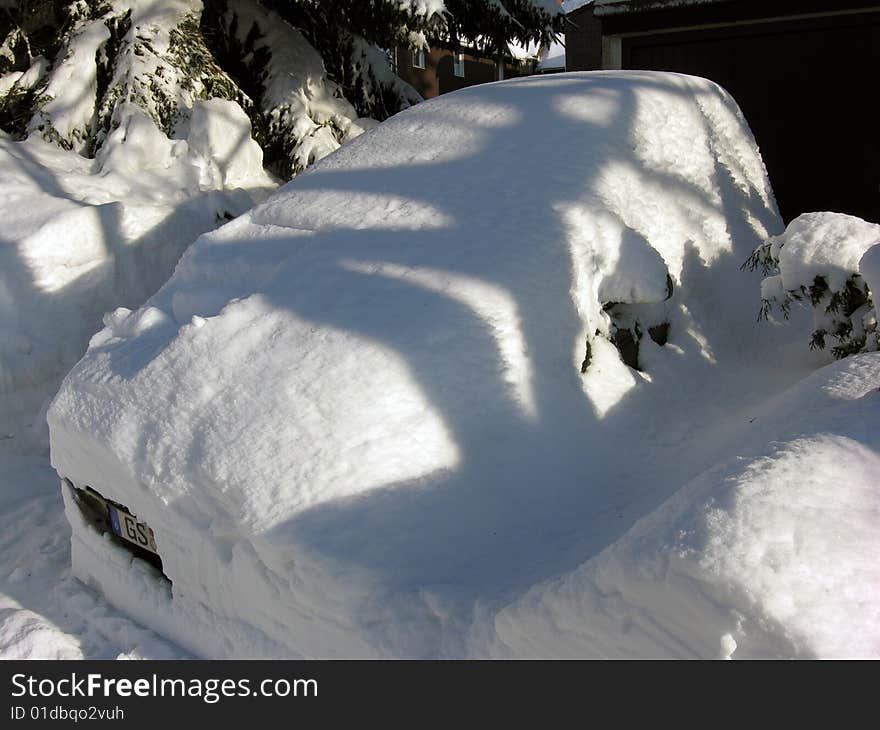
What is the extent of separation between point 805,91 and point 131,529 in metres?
6.31

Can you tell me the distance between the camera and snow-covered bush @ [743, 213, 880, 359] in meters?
3.24

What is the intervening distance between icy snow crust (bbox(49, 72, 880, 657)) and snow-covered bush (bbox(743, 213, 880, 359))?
0.28 m

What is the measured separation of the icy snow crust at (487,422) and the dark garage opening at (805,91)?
3.46 meters

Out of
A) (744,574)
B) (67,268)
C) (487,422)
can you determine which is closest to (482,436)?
(487,422)

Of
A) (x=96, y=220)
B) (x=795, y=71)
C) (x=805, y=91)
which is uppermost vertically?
(x=795, y=71)

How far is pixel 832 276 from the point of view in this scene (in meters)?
3.24

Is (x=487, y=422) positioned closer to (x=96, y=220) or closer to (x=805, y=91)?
(x=96, y=220)

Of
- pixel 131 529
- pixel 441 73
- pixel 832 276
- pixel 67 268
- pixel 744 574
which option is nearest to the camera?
pixel 744 574

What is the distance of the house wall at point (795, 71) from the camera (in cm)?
633

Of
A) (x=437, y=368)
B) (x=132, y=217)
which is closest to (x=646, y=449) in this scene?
(x=437, y=368)

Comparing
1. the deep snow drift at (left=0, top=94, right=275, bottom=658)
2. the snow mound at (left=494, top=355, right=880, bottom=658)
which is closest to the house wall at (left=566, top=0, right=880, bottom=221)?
the deep snow drift at (left=0, top=94, right=275, bottom=658)

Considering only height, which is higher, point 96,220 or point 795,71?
point 795,71

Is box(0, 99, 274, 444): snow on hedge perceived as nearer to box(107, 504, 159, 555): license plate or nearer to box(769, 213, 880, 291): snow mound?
box(107, 504, 159, 555): license plate

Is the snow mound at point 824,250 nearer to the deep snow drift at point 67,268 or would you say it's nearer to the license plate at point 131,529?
the license plate at point 131,529
